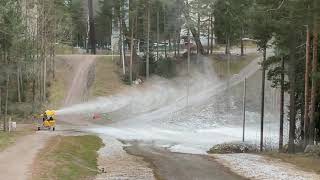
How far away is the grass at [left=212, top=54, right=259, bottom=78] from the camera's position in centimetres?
8388

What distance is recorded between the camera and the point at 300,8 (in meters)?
33.1

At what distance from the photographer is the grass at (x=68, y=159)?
25.4m

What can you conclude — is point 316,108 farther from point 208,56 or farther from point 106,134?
point 208,56

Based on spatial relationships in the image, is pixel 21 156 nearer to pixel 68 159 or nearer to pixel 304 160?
pixel 68 159

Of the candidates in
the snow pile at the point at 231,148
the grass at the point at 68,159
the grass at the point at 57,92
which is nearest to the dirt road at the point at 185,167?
the grass at the point at 68,159

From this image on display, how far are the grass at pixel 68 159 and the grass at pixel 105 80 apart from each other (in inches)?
1343

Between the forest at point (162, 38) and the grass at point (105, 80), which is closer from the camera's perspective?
the forest at point (162, 38)

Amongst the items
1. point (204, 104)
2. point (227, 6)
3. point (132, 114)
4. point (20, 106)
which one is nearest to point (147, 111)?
point (132, 114)

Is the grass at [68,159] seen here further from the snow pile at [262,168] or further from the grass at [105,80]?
the grass at [105,80]

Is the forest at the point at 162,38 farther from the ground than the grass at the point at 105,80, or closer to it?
farther from the ground

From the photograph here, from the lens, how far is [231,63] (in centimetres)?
8662

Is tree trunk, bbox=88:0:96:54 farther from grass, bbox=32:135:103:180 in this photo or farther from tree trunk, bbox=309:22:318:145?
tree trunk, bbox=309:22:318:145

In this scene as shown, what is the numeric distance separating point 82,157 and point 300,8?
16.3 meters

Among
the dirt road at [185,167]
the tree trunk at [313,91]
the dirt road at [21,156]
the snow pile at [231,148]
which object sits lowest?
the snow pile at [231,148]
